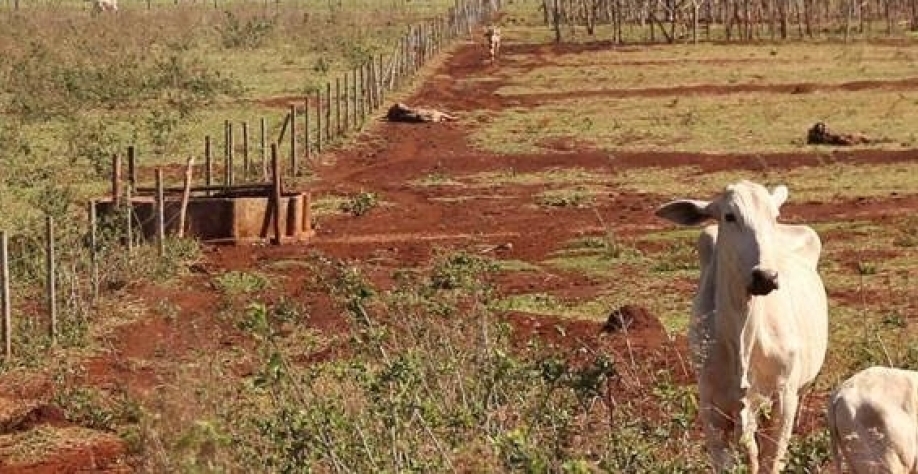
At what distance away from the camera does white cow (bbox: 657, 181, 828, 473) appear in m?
8.03

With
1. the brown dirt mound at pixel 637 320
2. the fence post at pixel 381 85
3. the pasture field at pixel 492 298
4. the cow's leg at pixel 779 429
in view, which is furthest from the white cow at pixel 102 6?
the cow's leg at pixel 779 429

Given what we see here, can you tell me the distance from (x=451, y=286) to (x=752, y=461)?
208 inches

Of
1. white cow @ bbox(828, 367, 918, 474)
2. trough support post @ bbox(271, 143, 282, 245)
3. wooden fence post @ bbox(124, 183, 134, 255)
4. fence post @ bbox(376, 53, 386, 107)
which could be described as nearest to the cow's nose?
white cow @ bbox(828, 367, 918, 474)

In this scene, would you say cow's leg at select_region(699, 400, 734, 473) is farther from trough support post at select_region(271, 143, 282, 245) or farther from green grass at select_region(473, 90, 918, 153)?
green grass at select_region(473, 90, 918, 153)

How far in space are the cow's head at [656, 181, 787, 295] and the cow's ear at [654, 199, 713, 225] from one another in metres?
0.05

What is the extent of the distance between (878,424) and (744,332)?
1.06 meters

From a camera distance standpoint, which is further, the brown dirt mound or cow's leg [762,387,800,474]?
the brown dirt mound

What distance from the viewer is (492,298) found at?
11914 mm

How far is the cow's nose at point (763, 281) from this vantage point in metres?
7.66

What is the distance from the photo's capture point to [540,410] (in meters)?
7.16

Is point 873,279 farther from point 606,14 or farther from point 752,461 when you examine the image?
point 606,14

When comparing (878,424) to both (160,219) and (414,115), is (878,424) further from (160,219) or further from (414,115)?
(414,115)

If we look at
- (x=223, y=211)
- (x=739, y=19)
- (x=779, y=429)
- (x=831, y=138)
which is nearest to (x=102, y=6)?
(x=739, y=19)

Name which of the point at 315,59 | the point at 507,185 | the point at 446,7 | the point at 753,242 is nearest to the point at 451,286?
the point at 753,242
